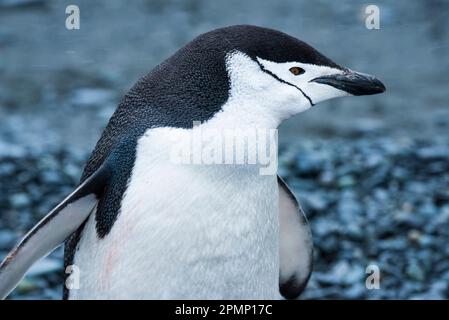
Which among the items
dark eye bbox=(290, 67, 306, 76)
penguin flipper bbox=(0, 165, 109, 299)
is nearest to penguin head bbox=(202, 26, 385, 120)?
dark eye bbox=(290, 67, 306, 76)

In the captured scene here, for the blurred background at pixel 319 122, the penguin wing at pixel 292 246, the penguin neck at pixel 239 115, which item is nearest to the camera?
the penguin neck at pixel 239 115

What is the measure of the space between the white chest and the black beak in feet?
0.62

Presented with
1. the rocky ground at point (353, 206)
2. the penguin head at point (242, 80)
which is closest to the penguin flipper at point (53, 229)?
the penguin head at point (242, 80)

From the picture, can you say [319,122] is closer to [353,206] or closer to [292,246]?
[353,206]

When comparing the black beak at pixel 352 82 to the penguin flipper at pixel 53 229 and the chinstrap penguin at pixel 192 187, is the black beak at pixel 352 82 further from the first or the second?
the penguin flipper at pixel 53 229

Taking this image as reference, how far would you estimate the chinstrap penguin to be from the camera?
1.68 metres

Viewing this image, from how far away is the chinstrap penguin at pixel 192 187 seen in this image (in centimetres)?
168

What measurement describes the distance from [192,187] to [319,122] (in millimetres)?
2348

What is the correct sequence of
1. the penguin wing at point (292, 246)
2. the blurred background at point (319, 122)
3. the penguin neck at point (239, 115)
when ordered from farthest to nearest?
the blurred background at point (319, 122) → the penguin wing at point (292, 246) → the penguin neck at point (239, 115)

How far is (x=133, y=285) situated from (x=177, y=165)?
222mm
